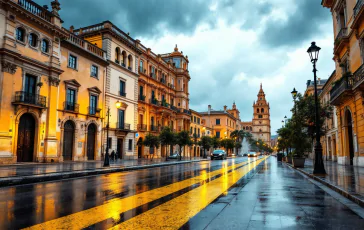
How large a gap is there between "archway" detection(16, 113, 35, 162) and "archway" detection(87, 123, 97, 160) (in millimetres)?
7005

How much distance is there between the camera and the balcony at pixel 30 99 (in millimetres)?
22234

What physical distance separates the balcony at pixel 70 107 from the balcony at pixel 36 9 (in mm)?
7678

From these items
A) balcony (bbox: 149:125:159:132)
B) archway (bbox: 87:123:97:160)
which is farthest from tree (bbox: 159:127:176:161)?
archway (bbox: 87:123:97:160)

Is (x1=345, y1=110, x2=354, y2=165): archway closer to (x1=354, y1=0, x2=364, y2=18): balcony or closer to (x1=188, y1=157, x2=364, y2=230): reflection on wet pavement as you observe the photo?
(x1=354, y1=0, x2=364, y2=18): balcony

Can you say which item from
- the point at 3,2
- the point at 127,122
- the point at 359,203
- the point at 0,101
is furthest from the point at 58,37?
the point at 359,203

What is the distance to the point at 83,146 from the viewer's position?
1164 inches

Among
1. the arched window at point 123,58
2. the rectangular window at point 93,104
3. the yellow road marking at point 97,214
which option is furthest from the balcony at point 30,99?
the yellow road marking at point 97,214

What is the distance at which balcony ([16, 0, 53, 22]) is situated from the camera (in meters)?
23.0

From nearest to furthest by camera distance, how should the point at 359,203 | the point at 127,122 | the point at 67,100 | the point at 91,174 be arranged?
the point at 359,203 < the point at 91,174 < the point at 67,100 < the point at 127,122

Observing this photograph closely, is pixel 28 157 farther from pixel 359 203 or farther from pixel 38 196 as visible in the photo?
pixel 359 203

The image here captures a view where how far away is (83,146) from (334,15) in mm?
27134

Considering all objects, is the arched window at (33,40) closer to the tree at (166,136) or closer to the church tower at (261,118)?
the tree at (166,136)

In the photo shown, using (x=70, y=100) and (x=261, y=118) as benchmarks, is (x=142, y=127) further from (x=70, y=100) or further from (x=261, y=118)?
(x=261, y=118)

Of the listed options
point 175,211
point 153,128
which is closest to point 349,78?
point 175,211
